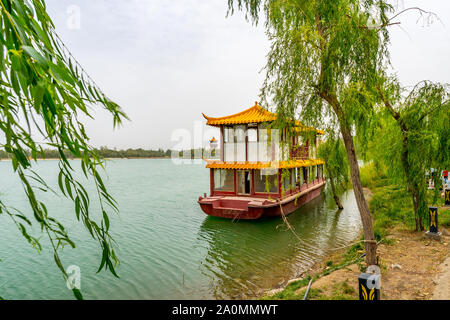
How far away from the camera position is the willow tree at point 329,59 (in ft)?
15.4

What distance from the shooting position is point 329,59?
4707 mm

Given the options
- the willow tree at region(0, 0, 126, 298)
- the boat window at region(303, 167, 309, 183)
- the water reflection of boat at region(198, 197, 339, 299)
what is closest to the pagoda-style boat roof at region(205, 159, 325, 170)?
the water reflection of boat at region(198, 197, 339, 299)

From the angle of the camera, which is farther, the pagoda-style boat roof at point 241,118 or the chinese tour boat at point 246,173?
the pagoda-style boat roof at point 241,118

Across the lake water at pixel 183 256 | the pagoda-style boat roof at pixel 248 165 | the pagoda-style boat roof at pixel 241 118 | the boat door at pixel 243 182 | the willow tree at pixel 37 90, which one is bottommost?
the lake water at pixel 183 256

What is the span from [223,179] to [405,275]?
9.78 m

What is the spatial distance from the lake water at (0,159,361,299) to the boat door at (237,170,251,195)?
6.37ft

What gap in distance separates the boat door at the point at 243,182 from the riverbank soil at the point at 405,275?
6.75 m

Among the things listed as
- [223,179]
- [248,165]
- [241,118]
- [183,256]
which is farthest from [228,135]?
[183,256]

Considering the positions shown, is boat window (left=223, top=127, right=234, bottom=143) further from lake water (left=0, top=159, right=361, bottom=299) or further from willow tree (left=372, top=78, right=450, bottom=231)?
willow tree (left=372, top=78, right=450, bottom=231)

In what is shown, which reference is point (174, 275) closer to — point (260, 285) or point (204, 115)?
point (260, 285)

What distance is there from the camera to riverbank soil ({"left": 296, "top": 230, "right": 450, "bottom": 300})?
15.4 ft

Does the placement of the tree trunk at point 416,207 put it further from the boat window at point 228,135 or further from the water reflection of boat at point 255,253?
the boat window at point 228,135

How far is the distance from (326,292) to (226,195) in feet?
30.1

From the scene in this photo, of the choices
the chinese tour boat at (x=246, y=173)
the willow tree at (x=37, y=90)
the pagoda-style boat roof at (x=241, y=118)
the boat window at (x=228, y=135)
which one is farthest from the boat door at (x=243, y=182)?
the willow tree at (x=37, y=90)
